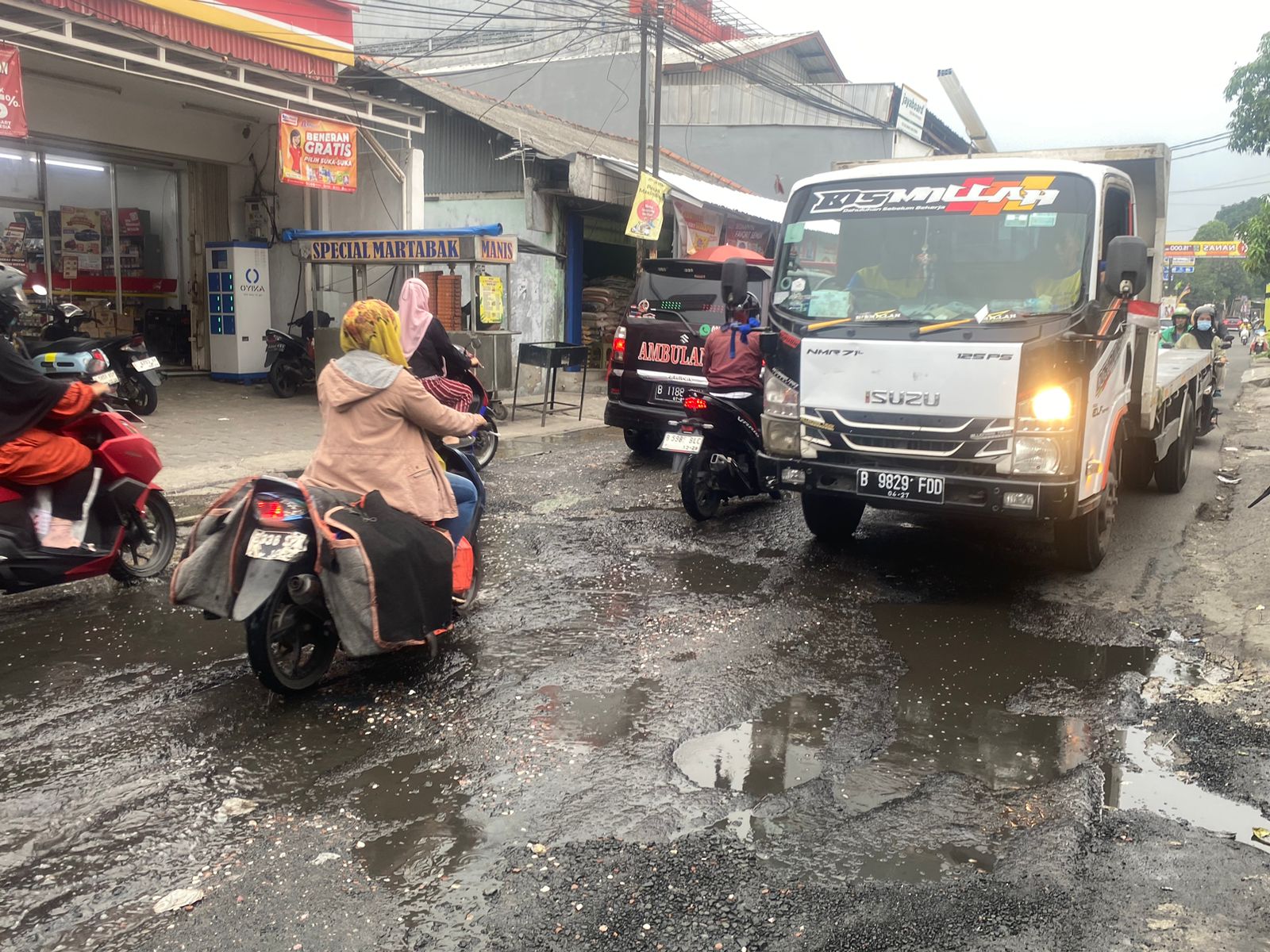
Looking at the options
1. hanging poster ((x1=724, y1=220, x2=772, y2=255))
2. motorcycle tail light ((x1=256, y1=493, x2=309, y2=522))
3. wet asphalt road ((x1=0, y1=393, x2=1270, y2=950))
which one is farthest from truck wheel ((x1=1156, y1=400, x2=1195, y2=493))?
hanging poster ((x1=724, y1=220, x2=772, y2=255))

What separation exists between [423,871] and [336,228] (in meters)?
13.8

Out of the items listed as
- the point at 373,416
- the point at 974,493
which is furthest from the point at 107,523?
the point at 974,493

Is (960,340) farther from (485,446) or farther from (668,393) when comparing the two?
(485,446)

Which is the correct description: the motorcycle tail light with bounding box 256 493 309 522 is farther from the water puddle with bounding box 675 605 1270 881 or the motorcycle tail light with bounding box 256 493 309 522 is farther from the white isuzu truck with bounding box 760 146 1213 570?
the white isuzu truck with bounding box 760 146 1213 570

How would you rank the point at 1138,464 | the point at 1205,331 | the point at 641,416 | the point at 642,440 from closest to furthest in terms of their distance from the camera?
the point at 1138,464
the point at 641,416
the point at 642,440
the point at 1205,331

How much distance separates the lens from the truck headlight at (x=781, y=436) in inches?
248

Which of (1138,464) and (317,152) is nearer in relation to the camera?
Result: (1138,464)

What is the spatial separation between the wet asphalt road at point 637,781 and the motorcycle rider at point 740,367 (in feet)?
6.81

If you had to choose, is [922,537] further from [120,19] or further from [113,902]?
[120,19]

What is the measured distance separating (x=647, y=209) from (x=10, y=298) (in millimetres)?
10776

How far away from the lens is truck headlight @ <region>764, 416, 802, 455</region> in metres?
6.30

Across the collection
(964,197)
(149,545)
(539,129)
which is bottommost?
Result: (149,545)

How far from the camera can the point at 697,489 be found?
7.63 metres

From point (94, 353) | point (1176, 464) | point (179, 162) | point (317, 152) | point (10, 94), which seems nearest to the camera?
point (94, 353)
